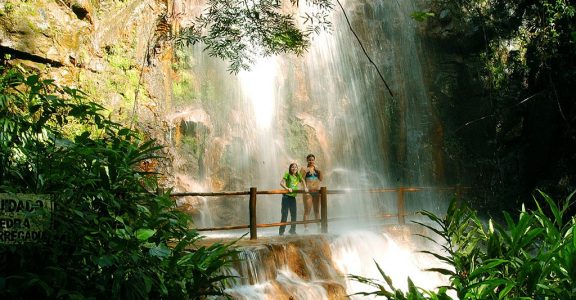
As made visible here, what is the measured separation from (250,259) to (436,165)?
1194cm

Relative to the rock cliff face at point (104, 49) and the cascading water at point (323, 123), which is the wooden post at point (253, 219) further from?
the cascading water at point (323, 123)

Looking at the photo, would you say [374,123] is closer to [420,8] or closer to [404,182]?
[404,182]

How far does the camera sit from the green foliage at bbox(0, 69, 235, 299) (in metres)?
2.45

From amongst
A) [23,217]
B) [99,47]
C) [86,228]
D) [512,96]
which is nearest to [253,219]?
[86,228]

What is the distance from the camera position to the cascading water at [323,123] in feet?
47.8

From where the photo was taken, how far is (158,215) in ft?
10.3

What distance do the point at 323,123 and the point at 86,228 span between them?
48.5 feet

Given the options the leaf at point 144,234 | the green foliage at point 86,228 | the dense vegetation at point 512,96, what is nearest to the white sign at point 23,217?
the green foliage at point 86,228

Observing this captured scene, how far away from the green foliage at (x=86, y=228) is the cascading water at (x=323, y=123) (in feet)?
34.8

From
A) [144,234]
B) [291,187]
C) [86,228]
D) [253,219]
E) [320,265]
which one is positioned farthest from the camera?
[291,187]

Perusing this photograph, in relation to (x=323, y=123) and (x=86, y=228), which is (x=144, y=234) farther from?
(x=323, y=123)

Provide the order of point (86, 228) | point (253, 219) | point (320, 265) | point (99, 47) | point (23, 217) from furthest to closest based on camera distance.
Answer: point (99, 47) < point (253, 219) < point (320, 265) < point (86, 228) < point (23, 217)

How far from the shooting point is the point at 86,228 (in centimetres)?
260

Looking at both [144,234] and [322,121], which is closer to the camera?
[144,234]
